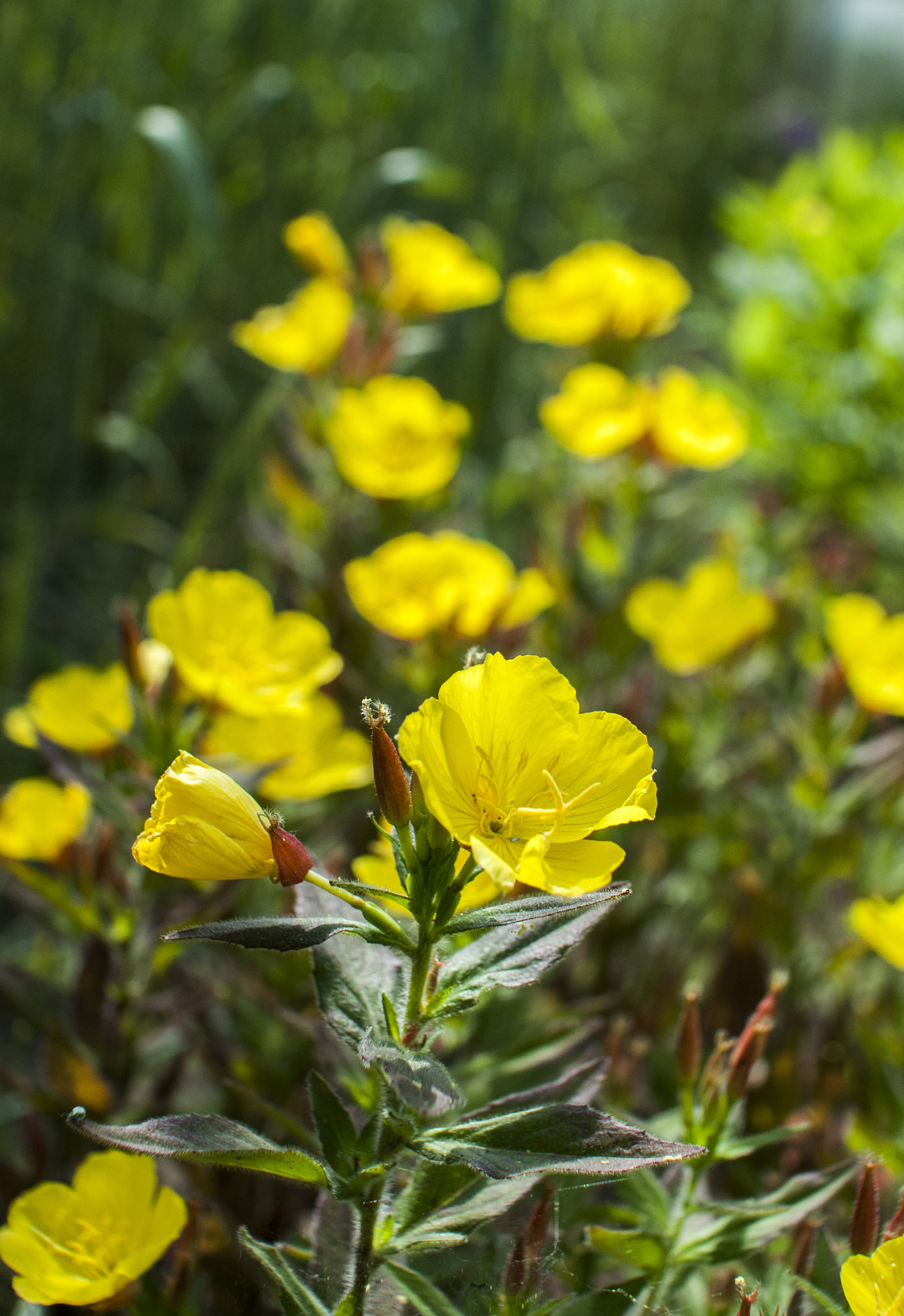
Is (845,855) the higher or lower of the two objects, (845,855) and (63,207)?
the lower

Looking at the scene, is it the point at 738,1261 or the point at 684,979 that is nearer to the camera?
the point at 738,1261

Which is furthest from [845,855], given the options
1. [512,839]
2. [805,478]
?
[805,478]

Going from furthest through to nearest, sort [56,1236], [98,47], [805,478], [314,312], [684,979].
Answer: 1. [805,478]
2. [98,47]
3. [314,312]
4. [684,979]
5. [56,1236]

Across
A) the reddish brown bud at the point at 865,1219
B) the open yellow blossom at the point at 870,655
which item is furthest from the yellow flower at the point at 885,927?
the open yellow blossom at the point at 870,655

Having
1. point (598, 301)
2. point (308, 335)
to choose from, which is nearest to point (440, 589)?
point (308, 335)

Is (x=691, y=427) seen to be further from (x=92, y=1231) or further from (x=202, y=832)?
(x=92, y=1231)

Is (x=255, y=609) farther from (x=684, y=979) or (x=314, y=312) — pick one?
(x=684, y=979)

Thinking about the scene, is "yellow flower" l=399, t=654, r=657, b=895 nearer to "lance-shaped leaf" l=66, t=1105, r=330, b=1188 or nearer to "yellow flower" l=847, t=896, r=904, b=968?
"lance-shaped leaf" l=66, t=1105, r=330, b=1188
